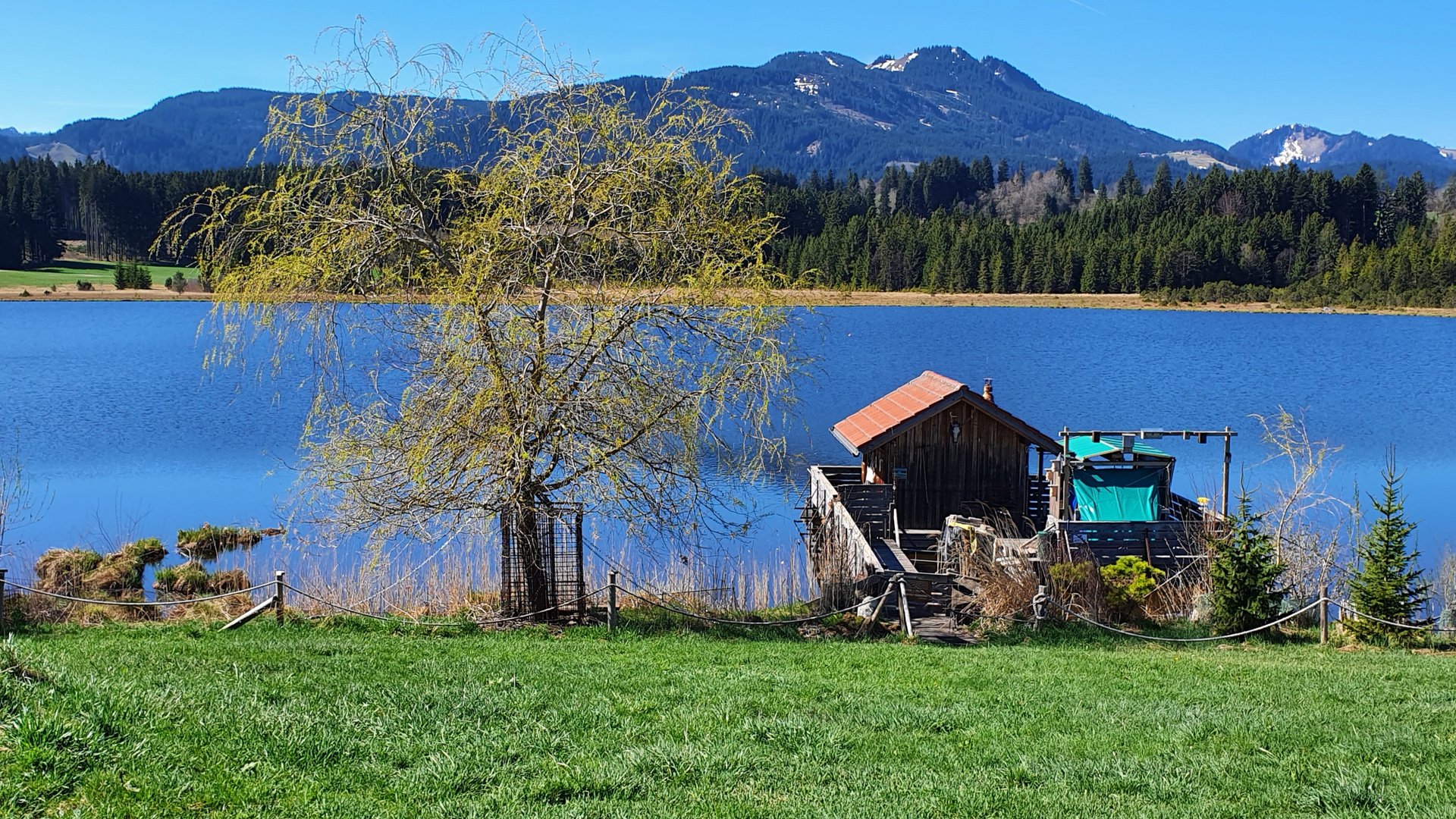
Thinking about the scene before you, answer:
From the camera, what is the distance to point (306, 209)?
1379cm

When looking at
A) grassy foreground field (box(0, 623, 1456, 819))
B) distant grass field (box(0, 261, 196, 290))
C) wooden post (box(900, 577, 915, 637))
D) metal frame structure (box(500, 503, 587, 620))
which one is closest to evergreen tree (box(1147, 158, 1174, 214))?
distant grass field (box(0, 261, 196, 290))

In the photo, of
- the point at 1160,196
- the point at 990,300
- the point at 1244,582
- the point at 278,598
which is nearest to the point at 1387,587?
the point at 1244,582

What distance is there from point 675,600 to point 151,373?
4132 cm

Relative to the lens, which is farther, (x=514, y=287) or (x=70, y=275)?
→ (x=70, y=275)

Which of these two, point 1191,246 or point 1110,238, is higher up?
point 1110,238

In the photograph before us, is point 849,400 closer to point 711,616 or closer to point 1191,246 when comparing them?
point 711,616

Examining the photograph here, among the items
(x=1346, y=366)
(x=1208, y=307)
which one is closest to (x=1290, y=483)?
(x=1346, y=366)

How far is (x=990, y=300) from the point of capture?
124 meters

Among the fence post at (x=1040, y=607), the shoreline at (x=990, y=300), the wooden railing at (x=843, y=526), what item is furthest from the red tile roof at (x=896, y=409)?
the shoreline at (x=990, y=300)

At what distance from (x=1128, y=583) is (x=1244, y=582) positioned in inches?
96.8

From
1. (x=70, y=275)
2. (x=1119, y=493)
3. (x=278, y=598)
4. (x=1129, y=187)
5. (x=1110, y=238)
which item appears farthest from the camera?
(x=1129, y=187)

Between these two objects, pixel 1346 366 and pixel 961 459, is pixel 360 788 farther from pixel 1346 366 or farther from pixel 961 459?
pixel 1346 366

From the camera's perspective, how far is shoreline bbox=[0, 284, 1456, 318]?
94.2 metres

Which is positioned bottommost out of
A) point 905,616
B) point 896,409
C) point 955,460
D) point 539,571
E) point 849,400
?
point 905,616
